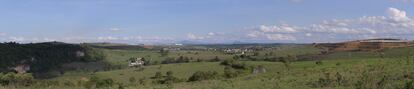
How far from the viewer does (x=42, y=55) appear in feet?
565

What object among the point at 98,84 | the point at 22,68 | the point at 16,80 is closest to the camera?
the point at 98,84

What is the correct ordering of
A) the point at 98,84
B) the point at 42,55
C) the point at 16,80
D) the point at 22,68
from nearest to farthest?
the point at 98,84, the point at 16,80, the point at 22,68, the point at 42,55

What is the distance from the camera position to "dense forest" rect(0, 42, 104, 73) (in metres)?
161

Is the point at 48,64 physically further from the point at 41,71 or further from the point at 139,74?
the point at 139,74

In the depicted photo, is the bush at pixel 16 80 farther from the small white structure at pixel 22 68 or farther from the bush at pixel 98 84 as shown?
the small white structure at pixel 22 68

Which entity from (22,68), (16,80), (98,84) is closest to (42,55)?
(22,68)

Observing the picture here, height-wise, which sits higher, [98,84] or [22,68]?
[98,84]

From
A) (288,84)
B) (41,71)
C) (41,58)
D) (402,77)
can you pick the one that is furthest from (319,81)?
(41,58)

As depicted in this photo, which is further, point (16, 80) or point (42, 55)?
point (42, 55)

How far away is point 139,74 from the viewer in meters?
112

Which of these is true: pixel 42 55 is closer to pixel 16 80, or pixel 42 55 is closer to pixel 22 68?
pixel 22 68

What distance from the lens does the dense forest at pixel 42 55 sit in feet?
529

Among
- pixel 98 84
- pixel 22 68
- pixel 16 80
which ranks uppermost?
pixel 98 84

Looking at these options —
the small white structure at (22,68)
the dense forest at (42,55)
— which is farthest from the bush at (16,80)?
the dense forest at (42,55)
